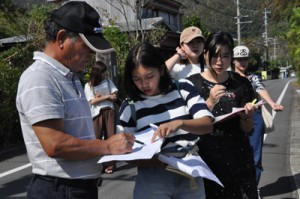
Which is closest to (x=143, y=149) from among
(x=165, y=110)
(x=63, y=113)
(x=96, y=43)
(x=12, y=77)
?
(x=165, y=110)

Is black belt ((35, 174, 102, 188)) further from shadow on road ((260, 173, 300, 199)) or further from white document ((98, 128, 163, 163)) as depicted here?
shadow on road ((260, 173, 300, 199))

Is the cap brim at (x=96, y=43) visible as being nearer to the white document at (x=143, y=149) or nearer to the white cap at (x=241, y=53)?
the white document at (x=143, y=149)

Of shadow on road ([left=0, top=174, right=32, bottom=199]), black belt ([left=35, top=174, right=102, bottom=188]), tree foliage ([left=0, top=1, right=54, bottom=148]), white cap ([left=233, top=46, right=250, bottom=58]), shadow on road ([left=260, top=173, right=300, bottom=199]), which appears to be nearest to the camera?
black belt ([left=35, top=174, right=102, bottom=188])

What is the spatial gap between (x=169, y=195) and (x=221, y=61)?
1068mm

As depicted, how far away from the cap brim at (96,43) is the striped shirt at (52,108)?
0.16 meters

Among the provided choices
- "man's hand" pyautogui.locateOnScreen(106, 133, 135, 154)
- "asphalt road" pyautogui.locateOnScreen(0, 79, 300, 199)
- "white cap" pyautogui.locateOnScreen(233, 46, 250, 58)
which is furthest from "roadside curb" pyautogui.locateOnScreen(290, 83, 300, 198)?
"man's hand" pyautogui.locateOnScreen(106, 133, 135, 154)

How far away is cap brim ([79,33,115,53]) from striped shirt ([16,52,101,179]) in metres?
0.16

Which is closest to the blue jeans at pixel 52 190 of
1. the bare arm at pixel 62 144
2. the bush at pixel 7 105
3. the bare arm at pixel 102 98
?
the bare arm at pixel 62 144

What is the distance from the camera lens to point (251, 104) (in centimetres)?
284

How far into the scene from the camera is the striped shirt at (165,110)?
2.44 meters

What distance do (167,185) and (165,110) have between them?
0.42 metres

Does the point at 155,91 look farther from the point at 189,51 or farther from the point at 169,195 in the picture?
the point at 189,51

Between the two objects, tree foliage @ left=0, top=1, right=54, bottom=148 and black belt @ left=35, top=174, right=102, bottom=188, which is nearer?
black belt @ left=35, top=174, right=102, bottom=188

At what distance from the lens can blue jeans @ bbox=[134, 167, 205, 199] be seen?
2414mm
